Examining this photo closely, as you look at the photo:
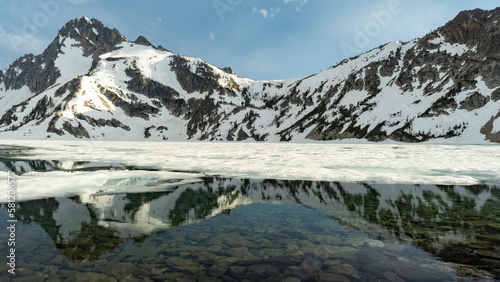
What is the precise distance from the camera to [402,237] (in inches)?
371

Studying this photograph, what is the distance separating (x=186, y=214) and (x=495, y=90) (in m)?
158

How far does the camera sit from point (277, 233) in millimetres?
9922

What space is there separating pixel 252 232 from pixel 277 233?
926mm

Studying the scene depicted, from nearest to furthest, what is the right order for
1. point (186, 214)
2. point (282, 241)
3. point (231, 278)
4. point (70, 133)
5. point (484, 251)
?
point (231, 278), point (484, 251), point (282, 241), point (186, 214), point (70, 133)

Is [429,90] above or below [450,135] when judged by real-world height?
above

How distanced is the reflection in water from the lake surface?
0.04 meters

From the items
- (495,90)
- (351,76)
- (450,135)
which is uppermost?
(351,76)

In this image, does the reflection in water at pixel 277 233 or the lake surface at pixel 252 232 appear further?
the reflection in water at pixel 277 233

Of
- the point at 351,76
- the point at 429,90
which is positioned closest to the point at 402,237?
the point at 429,90

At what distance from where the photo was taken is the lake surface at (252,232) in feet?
22.7

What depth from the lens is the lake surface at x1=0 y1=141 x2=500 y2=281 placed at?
22.7ft

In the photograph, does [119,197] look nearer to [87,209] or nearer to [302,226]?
[87,209]

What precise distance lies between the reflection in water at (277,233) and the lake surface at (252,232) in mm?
40

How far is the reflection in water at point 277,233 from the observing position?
7.06 meters
